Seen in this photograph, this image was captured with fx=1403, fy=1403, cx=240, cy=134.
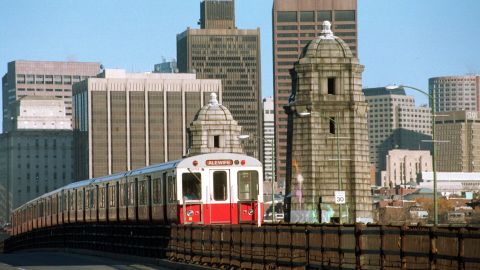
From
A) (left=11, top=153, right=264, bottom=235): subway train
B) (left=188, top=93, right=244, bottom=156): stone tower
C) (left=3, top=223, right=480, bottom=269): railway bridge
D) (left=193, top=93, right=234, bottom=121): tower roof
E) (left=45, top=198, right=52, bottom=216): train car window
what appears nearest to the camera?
(left=3, top=223, right=480, bottom=269): railway bridge

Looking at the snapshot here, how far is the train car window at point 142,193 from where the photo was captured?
52897mm

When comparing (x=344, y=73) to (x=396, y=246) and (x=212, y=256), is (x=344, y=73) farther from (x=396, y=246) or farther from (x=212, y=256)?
(x=396, y=246)

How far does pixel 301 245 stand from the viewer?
35.5 meters

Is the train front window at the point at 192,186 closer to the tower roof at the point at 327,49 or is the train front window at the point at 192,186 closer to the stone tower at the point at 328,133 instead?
the stone tower at the point at 328,133

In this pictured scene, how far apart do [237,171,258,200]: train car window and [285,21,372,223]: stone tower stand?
72356 millimetres

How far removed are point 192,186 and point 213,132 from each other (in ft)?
413

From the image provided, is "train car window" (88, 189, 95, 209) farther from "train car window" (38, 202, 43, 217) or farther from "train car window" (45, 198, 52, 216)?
"train car window" (38, 202, 43, 217)

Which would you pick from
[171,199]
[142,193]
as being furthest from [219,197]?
[142,193]

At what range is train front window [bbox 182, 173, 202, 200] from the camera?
48.4m

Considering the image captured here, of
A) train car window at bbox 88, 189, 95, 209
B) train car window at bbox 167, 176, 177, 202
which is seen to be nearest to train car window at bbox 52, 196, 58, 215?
train car window at bbox 88, 189, 95, 209

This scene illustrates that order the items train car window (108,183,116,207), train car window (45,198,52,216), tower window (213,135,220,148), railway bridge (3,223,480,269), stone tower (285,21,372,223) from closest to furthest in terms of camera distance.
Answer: railway bridge (3,223,480,269) < train car window (108,183,116,207) < train car window (45,198,52,216) < stone tower (285,21,372,223) < tower window (213,135,220,148)

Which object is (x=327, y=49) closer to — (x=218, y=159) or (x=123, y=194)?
(x=123, y=194)

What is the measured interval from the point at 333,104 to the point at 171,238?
77.4 meters

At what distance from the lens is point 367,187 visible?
125 metres
